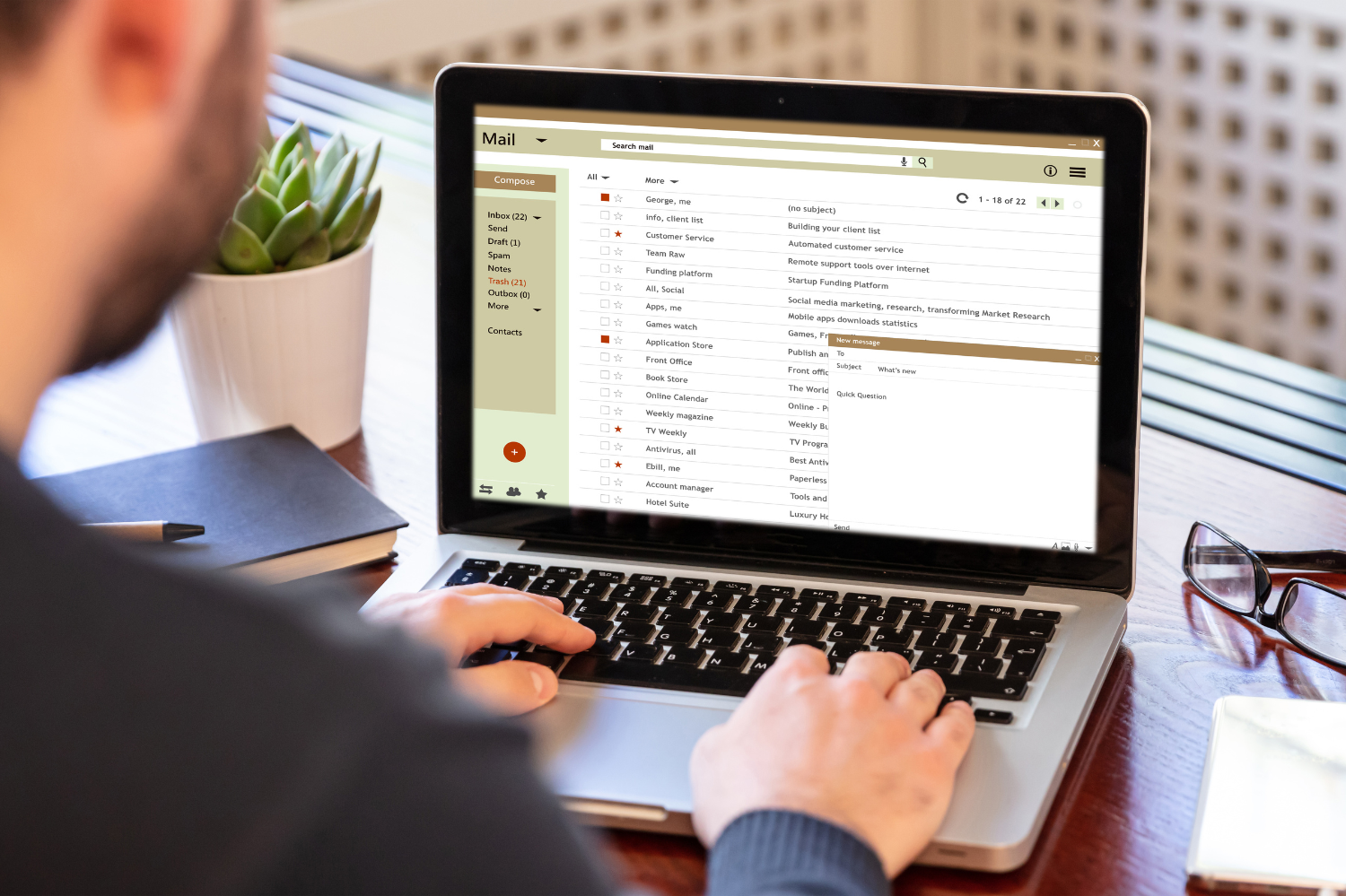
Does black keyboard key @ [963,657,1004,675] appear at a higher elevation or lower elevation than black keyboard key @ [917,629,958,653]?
lower

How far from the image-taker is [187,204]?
16.9 inches

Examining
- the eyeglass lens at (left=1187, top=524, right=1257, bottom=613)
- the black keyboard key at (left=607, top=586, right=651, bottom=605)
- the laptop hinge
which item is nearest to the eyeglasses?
the eyeglass lens at (left=1187, top=524, right=1257, bottom=613)

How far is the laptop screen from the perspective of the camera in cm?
71

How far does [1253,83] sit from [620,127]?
212 centimetres

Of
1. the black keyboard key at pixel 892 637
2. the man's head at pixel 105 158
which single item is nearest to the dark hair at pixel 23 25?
the man's head at pixel 105 158

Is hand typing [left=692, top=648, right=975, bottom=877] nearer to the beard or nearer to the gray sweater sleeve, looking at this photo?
the gray sweater sleeve

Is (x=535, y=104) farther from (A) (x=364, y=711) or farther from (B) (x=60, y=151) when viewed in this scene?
(A) (x=364, y=711)

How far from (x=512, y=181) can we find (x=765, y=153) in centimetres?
15

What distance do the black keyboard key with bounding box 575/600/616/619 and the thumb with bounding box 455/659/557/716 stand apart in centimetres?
6

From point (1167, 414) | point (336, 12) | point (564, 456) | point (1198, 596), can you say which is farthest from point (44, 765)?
point (336, 12)

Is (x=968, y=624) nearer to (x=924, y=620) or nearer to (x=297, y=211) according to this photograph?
(x=924, y=620)

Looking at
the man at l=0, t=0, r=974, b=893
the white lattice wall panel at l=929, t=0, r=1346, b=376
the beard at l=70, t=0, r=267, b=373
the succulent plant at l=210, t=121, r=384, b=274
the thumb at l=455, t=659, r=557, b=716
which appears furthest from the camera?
the white lattice wall panel at l=929, t=0, r=1346, b=376

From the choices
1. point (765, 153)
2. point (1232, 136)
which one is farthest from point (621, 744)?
point (1232, 136)

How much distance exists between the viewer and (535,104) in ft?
2.48
